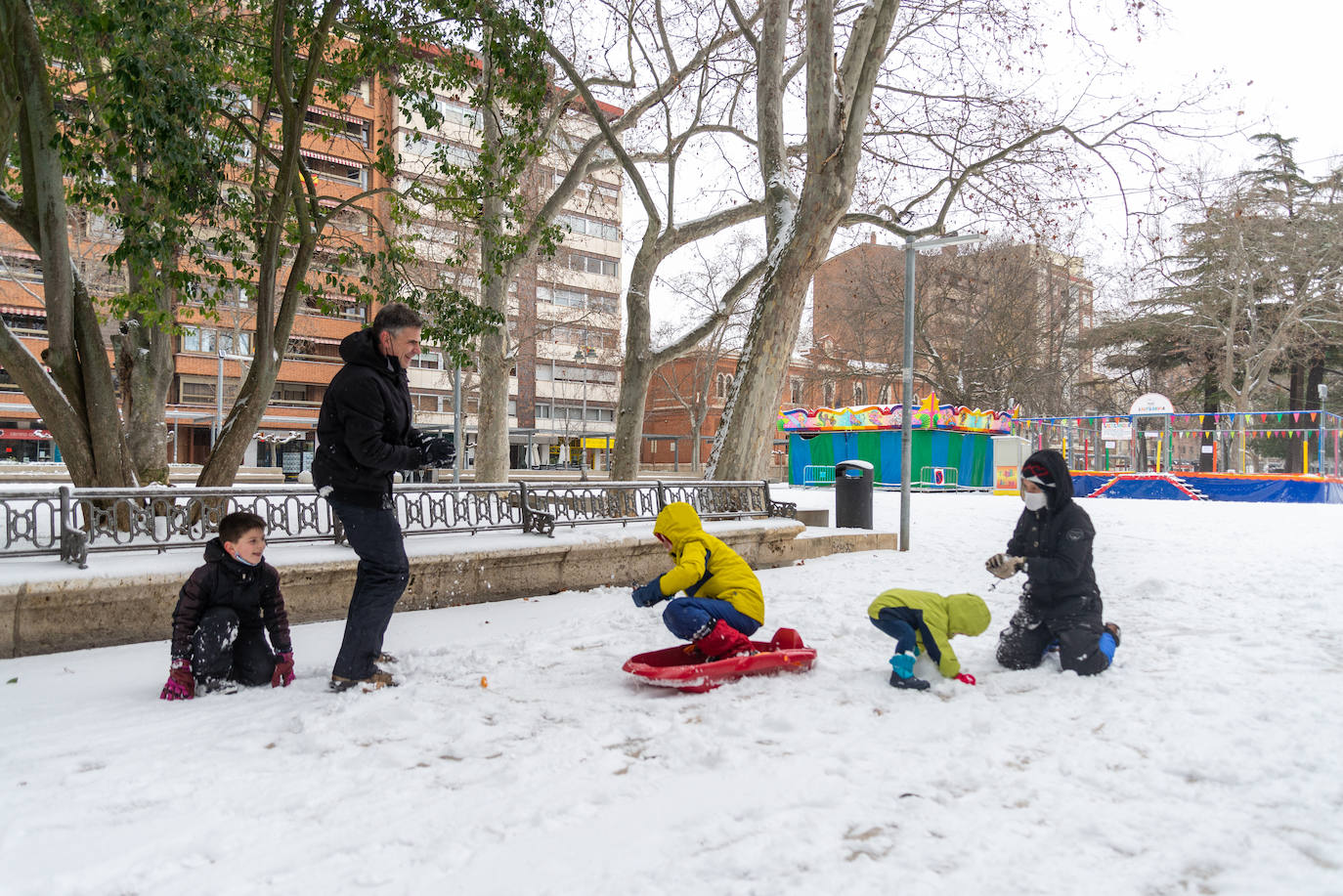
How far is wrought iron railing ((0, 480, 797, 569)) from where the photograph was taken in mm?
5453

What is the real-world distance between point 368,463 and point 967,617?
10.8ft

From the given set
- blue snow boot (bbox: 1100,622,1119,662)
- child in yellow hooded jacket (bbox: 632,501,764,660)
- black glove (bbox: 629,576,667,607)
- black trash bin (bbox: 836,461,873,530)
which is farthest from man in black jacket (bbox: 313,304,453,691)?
black trash bin (bbox: 836,461,873,530)

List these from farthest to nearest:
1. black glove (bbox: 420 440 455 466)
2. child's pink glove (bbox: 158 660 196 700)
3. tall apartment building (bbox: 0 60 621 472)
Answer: tall apartment building (bbox: 0 60 621 472) < black glove (bbox: 420 440 455 466) < child's pink glove (bbox: 158 660 196 700)

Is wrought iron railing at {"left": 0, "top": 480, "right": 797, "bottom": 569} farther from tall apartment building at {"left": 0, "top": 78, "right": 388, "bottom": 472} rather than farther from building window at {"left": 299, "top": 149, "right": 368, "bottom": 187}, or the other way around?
building window at {"left": 299, "top": 149, "right": 368, "bottom": 187}

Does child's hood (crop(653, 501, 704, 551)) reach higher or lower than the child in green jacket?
higher

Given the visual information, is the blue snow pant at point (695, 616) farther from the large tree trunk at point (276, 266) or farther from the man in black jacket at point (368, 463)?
the large tree trunk at point (276, 266)

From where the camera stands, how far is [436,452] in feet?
14.1

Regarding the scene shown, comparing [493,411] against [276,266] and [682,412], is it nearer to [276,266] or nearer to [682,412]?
[276,266]

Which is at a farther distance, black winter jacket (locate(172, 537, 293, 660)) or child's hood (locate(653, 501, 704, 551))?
child's hood (locate(653, 501, 704, 551))

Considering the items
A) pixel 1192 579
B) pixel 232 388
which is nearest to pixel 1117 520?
pixel 1192 579

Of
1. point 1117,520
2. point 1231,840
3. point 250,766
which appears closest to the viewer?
point 1231,840

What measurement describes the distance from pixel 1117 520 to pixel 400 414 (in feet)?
50.1

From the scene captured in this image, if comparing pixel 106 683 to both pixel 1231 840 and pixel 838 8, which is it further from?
pixel 838 8

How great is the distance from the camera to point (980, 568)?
31.3 feet
